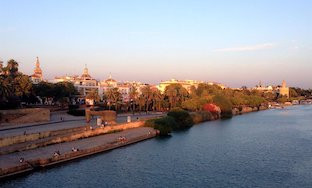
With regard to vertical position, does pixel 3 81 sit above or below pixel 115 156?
above

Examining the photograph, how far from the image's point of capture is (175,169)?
2727 centimetres

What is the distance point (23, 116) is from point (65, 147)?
1207 centimetres

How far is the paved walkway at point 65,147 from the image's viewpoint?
87.4 ft

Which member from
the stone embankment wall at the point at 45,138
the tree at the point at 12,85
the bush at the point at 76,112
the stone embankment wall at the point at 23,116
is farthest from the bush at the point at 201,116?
the tree at the point at 12,85

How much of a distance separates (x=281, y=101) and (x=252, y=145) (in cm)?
13339

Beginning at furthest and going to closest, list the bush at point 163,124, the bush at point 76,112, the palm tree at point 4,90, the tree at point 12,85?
the bush at point 76,112 → the bush at point 163,124 → the tree at point 12,85 → the palm tree at point 4,90

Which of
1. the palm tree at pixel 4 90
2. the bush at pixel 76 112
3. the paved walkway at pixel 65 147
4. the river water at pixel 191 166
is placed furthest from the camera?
the bush at pixel 76 112

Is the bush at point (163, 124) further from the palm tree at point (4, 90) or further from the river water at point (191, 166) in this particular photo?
the palm tree at point (4, 90)

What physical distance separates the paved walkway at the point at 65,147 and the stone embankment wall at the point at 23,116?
29.6 feet

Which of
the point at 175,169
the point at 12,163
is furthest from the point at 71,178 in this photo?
the point at 175,169

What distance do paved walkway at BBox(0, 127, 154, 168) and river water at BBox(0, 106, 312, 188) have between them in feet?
5.75

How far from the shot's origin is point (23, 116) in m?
42.0

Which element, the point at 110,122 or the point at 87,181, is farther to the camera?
the point at 110,122

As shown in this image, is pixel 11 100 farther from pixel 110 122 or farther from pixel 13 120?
pixel 110 122
